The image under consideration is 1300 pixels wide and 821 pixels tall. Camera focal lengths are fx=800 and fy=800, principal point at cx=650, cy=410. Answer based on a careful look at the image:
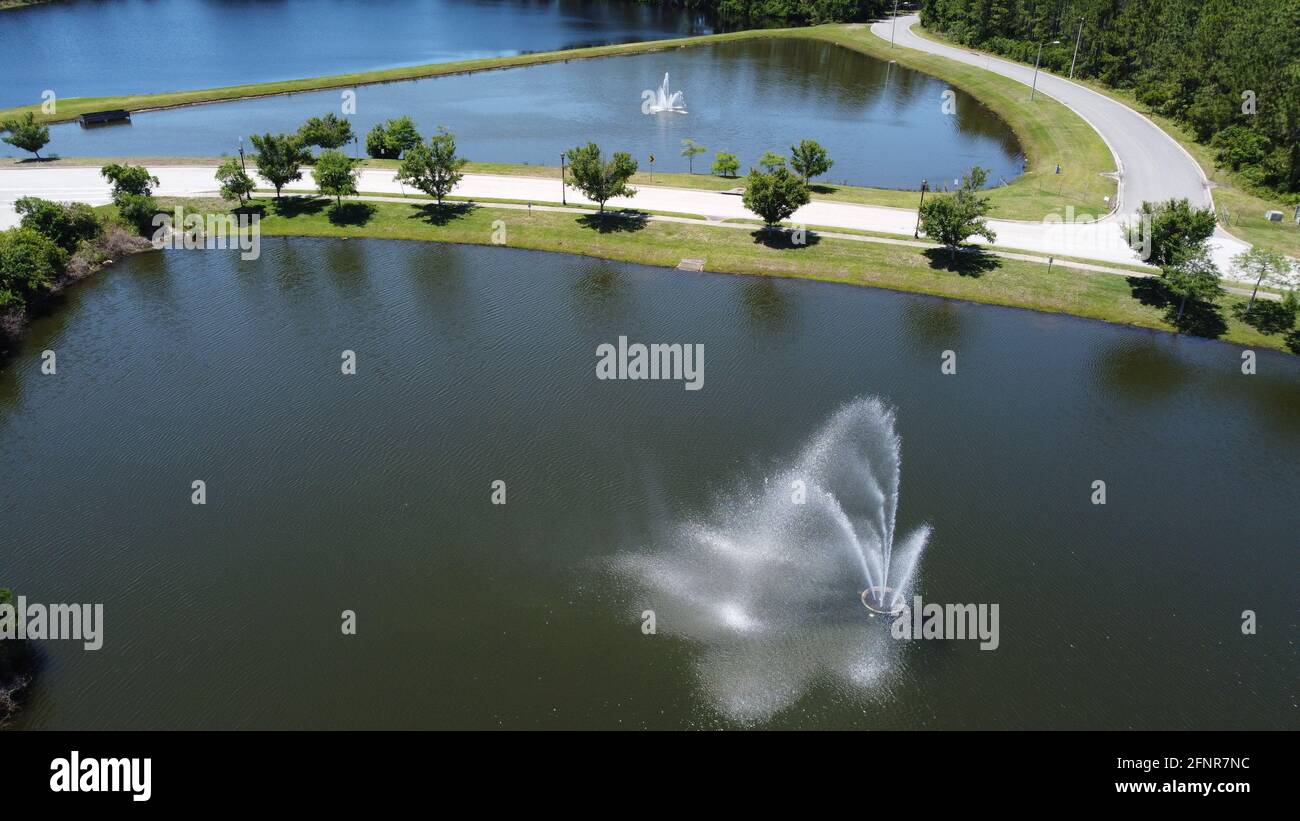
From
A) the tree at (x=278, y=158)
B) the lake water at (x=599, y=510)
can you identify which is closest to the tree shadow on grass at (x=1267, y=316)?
the lake water at (x=599, y=510)

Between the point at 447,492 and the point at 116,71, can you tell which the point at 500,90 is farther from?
the point at 447,492

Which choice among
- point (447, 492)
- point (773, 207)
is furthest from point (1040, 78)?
point (447, 492)

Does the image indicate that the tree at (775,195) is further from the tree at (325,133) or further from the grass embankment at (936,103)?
the tree at (325,133)

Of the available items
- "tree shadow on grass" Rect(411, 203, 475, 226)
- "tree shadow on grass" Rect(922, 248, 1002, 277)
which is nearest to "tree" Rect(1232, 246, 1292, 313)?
"tree shadow on grass" Rect(922, 248, 1002, 277)

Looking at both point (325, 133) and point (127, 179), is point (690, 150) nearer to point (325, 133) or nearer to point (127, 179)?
point (325, 133)

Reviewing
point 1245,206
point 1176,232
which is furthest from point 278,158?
point 1245,206
